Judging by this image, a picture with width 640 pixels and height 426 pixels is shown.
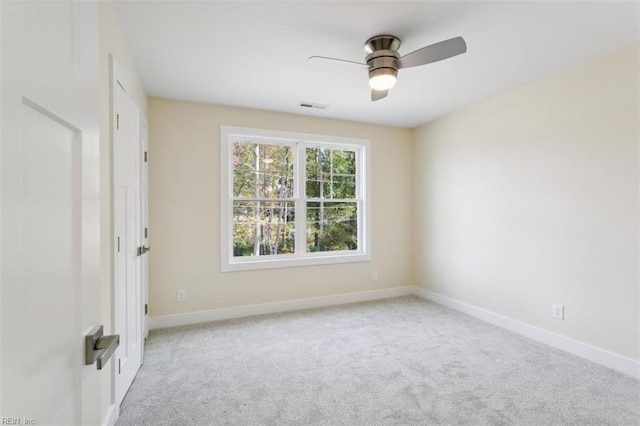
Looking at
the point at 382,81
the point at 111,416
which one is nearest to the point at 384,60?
the point at 382,81

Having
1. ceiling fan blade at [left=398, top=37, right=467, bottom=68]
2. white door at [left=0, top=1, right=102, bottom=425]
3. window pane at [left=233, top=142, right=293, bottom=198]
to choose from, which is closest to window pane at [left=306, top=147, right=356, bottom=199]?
window pane at [left=233, top=142, right=293, bottom=198]

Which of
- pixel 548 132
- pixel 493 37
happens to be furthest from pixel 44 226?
pixel 548 132

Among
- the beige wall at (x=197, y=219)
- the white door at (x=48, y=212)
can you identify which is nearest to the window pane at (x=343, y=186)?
the beige wall at (x=197, y=219)

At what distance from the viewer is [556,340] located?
2.93 m

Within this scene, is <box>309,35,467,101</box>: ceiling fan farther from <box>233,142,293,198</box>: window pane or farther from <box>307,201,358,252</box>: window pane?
<box>307,201,358,252</box>: window pane

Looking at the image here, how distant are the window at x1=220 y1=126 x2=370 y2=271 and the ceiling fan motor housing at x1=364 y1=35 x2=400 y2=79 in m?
1.92

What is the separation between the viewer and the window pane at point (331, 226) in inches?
171

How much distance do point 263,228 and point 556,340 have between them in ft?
10.8

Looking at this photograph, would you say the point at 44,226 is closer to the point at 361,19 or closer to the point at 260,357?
the point at 361,19

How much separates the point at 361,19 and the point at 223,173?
233cm

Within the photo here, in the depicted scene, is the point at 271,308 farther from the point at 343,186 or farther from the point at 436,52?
the point at 436,52

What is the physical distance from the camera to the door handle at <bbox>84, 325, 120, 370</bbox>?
0.74 metres

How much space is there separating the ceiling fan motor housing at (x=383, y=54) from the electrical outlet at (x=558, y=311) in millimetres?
2581

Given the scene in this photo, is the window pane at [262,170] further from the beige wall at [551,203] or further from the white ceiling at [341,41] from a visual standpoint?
the beige wall at [551,203]
